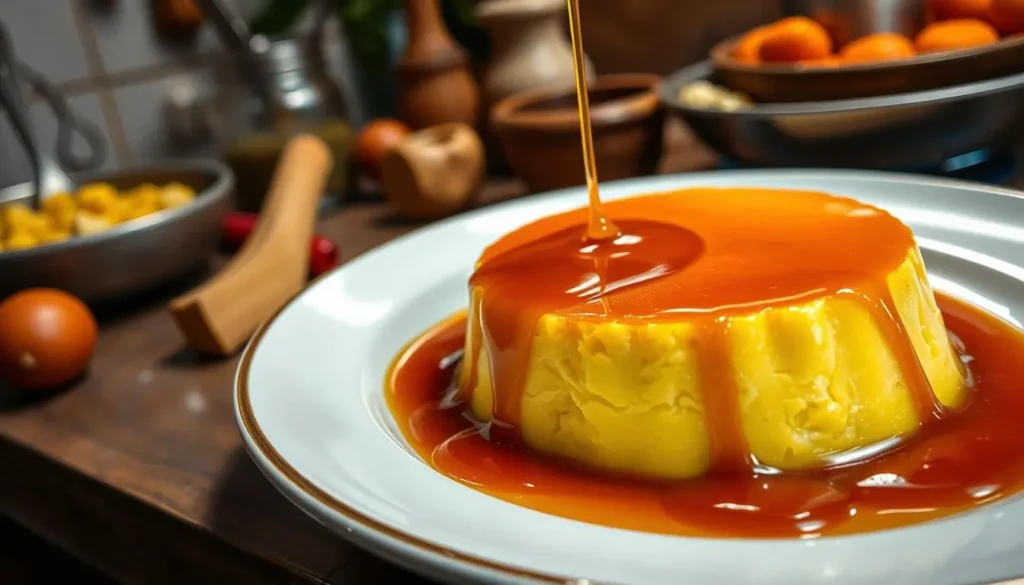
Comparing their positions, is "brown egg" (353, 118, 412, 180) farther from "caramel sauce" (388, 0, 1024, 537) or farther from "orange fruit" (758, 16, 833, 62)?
"caramel sauce" (388, 0, 1024, 537)

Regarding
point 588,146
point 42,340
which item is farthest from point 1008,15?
point 42,340

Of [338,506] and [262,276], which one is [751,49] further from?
[338,506]

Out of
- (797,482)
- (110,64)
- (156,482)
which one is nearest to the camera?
(797,482)

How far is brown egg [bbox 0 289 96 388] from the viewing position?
104 cm

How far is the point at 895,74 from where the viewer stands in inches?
46.8

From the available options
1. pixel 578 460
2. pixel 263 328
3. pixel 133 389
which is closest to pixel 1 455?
pixel 133 389

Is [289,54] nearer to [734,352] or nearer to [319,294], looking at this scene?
[319,294]

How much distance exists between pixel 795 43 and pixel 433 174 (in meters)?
0.64

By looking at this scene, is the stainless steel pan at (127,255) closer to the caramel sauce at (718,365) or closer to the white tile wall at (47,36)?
the caramel sauce at (718,365)

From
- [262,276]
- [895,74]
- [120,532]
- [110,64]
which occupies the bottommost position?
[120,532]

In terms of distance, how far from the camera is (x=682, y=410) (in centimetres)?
71

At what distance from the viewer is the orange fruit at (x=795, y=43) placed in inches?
52.5

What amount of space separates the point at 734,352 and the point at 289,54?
1.34 meters

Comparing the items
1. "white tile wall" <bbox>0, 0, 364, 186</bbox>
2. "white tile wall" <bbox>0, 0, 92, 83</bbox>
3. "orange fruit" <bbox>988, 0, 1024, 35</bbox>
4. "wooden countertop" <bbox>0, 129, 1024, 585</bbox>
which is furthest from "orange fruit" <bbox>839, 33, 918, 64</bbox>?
"white tile wall" <bbox>0, 0, 92, 83</bbox>
